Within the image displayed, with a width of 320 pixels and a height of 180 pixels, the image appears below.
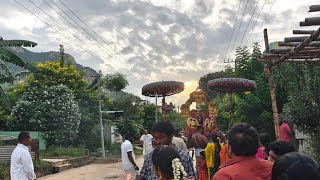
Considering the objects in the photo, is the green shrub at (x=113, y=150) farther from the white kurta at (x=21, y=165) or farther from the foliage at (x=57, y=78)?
the white kurta at (x=21, y=165)

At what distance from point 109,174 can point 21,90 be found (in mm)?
13362

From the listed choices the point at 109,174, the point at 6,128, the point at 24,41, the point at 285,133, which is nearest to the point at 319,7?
the point at 285,133

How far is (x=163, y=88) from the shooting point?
1217 centimetres

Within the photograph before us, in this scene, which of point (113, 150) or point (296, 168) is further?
point (113, 150)

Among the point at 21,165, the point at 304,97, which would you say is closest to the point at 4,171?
the point at 21,165

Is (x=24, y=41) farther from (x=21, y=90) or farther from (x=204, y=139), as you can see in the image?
(x=204, y=139)

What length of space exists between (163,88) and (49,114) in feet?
42.9

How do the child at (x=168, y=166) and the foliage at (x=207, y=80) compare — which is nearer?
the child at (x=168, y=166)

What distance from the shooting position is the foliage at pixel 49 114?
23156 millimetres

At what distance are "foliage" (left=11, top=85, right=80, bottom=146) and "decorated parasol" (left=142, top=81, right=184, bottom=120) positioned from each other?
482 inches

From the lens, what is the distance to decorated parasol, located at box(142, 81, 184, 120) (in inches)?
474

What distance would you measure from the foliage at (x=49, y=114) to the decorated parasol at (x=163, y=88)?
12.2 m

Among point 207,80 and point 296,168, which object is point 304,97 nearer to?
point 296,168

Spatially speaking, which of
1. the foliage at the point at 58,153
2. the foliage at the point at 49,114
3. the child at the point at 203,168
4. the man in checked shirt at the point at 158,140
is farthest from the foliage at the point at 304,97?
the foliage at the point at 49,114
